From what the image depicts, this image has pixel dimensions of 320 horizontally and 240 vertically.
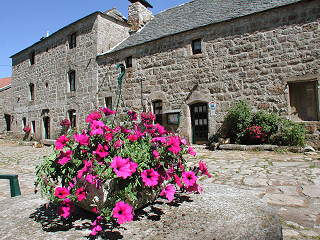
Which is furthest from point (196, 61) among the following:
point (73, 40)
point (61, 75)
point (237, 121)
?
point (61, 75)

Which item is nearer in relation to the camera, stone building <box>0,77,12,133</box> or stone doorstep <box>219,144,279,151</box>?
stone doorstep <box>219,144,279,151</box>

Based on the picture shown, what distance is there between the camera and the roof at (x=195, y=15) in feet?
28.5

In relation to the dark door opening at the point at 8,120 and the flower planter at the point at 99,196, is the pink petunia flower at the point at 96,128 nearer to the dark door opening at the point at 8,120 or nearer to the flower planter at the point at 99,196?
the flower planter at the point at 99,196

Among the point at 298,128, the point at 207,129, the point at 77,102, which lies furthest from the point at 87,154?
the point at 77,102

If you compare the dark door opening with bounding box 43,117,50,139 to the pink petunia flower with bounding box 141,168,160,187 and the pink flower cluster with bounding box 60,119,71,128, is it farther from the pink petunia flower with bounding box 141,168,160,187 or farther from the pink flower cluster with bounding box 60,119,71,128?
the pink petunia flower with bounding box 141,168,160,187

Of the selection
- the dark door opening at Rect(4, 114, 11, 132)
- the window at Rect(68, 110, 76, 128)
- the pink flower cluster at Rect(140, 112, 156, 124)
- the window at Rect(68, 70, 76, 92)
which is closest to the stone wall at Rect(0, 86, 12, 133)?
the dark door opening at Rect(4, 114, 11, 132)

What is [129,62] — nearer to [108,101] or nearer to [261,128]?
[108,101]

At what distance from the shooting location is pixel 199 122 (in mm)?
9672

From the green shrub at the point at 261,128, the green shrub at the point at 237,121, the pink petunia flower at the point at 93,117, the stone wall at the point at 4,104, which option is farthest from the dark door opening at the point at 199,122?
the stone wall at the point at 4,104

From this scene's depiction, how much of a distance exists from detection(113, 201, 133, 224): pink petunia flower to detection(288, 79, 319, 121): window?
7913mm

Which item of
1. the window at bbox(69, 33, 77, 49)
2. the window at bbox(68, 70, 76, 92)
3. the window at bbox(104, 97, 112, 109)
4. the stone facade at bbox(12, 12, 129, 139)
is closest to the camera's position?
the window at bbox(104, 97, 112, 109)

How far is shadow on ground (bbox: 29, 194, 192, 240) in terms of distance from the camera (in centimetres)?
141

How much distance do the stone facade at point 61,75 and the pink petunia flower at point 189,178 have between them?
11.7 meters

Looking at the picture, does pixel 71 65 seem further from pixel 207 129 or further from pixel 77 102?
pixel 207 129
